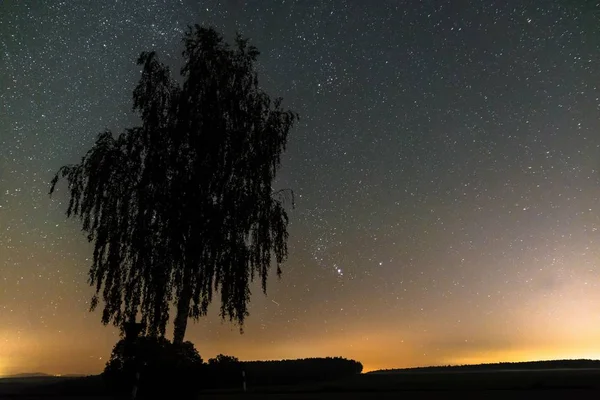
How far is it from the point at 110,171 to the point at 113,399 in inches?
309

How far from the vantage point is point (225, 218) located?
18.6 metres

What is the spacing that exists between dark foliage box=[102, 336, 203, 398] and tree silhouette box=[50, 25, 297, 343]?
180 cm

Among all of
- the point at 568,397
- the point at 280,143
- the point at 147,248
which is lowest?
the point at 568,397

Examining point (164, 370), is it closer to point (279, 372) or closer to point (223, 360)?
point (223, 360)

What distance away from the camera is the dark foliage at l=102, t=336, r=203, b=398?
14.3 meters

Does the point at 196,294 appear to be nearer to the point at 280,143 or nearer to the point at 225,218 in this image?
the point at 225,218

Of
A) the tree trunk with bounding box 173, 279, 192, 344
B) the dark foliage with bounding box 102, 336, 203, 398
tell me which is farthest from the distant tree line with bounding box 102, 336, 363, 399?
the tree trunk with bounding box 173, 279, 192, 344

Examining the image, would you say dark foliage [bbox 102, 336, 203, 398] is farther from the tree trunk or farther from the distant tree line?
the tree trunk

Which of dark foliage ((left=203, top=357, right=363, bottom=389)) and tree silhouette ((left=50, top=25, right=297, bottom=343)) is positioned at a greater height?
tree silhouette ((left=50, top=25, right=297, bottom=343))

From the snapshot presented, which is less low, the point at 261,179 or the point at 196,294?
the point at 261,179

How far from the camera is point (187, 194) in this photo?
61.0 feet

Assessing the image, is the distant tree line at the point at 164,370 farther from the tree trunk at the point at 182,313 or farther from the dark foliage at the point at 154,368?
the tree trunk at the point at 182,313

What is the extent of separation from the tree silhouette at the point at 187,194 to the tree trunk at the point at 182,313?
0.03 meters

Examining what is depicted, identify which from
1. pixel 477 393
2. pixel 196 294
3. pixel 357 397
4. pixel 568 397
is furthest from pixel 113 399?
pixel 568 397
